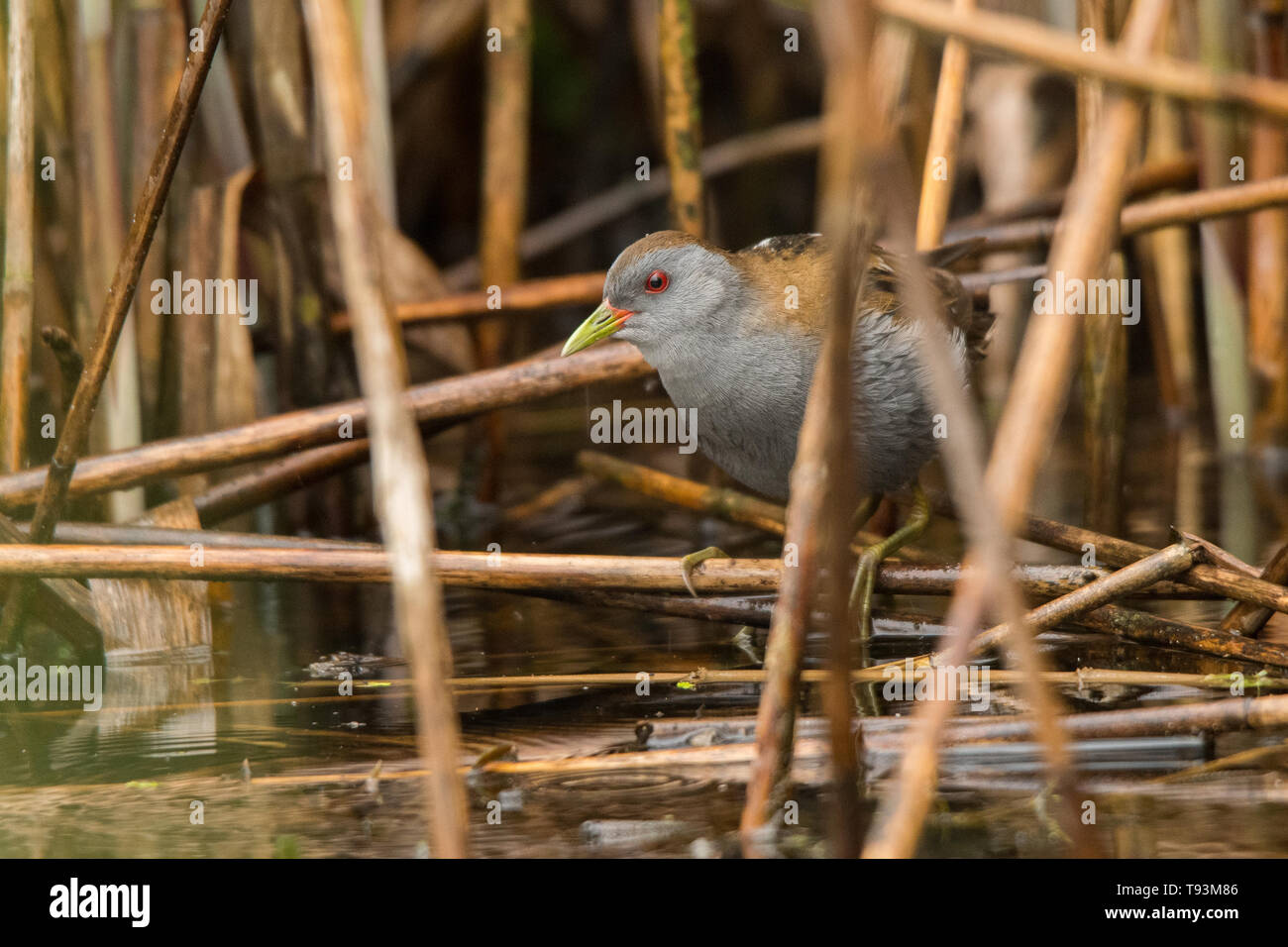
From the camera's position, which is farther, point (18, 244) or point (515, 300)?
point (515, 300)

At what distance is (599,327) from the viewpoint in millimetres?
3371

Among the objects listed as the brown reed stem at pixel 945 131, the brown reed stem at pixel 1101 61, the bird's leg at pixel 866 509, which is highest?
the brown reed stem at pixel 945 131

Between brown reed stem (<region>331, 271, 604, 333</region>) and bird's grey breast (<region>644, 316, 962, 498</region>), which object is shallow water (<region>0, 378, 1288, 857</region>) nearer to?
bird's grey breast (<region>644, 316, 962, 498</region>)

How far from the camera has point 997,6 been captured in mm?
5621

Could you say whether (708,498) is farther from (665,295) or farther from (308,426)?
(308,426)

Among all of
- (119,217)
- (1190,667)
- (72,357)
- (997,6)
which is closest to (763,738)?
(1190,667)

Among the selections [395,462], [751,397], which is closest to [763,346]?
[751,397]

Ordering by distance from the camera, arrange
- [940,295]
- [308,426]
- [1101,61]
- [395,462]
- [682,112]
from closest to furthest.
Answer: [1101,61] < [395,462] < [940,295] < [308,426] < [682,112]

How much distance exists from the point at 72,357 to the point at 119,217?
867mm

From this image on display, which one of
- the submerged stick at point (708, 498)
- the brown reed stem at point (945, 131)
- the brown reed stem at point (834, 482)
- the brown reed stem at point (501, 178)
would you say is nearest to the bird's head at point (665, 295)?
the brown reed stem at point (945, 131)

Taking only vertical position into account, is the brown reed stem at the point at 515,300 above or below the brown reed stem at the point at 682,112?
below

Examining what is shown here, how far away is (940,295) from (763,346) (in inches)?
22.5

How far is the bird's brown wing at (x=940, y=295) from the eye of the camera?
11.0ft

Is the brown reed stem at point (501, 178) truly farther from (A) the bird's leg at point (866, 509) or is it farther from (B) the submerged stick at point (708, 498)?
(A) the bird's leg at point (866, 509)
